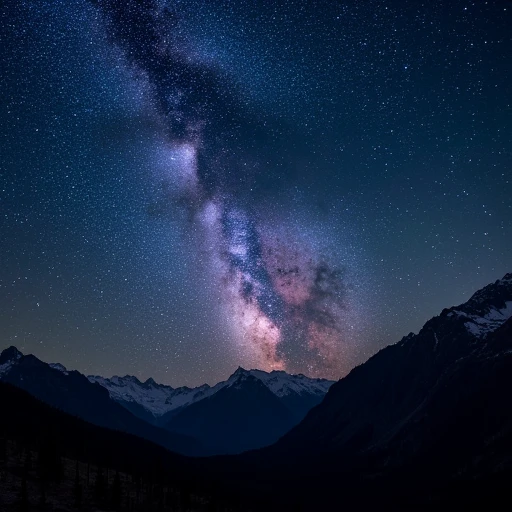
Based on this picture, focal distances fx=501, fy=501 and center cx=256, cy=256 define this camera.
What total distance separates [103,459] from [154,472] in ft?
71.5

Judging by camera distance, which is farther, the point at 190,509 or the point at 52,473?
the point at 190,509

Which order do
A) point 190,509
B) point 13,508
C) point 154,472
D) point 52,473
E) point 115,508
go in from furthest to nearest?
point 154,472, point 190,509, point 52,473, point 115,508, point 13,508

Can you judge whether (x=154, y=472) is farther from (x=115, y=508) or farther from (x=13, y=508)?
(x=13, y=508)

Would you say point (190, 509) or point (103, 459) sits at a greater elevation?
point (103, 459)

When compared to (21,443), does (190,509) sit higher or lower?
lower

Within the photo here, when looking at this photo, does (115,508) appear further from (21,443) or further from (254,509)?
(254,509)

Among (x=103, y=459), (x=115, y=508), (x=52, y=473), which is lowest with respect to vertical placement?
(x=115, y=508)

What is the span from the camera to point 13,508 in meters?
106

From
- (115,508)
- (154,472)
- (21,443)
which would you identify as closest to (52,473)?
(115,508)

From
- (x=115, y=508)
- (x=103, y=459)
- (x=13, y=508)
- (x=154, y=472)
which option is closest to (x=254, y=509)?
(x=154, y=472)

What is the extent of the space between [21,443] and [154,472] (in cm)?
5068

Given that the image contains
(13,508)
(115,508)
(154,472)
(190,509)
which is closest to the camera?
(13,508)

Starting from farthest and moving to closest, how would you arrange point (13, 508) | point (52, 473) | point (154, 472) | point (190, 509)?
point (154, 472) → point (190, 509) → point (52, 473) → point (13, 508)

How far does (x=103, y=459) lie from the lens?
195750mm
